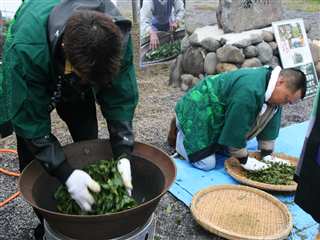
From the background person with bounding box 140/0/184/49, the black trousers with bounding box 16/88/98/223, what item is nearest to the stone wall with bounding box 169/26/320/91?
the background person with bounding box 140/0/184/49

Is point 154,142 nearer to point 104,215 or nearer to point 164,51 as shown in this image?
point 104,215

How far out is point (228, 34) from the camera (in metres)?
5.89

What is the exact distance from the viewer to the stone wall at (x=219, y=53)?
5590 millimetres

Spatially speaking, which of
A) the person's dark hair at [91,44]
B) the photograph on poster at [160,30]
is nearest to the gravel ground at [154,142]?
the photograph on poster at [160,30]

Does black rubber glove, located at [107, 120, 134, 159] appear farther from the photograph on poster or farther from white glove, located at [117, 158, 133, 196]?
the photograph on poster

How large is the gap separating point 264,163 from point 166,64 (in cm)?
372

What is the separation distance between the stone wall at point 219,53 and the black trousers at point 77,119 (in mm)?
3247

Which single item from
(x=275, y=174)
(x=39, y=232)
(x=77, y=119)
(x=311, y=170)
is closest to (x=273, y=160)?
(x=275, y=174)

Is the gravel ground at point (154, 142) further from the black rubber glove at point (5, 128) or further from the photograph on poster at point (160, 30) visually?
the black rubber glove at point (5, 128)

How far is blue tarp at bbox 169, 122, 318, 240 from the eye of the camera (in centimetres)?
310

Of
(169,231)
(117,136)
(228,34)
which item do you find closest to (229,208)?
(169,231)

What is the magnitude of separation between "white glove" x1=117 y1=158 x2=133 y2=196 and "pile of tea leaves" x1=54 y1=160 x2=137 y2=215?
0.02 m

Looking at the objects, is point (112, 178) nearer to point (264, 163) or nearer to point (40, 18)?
point (40, 18)

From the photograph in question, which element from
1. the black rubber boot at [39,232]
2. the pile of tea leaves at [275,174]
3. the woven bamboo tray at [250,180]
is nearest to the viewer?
the black rubber boot at [39,232]
